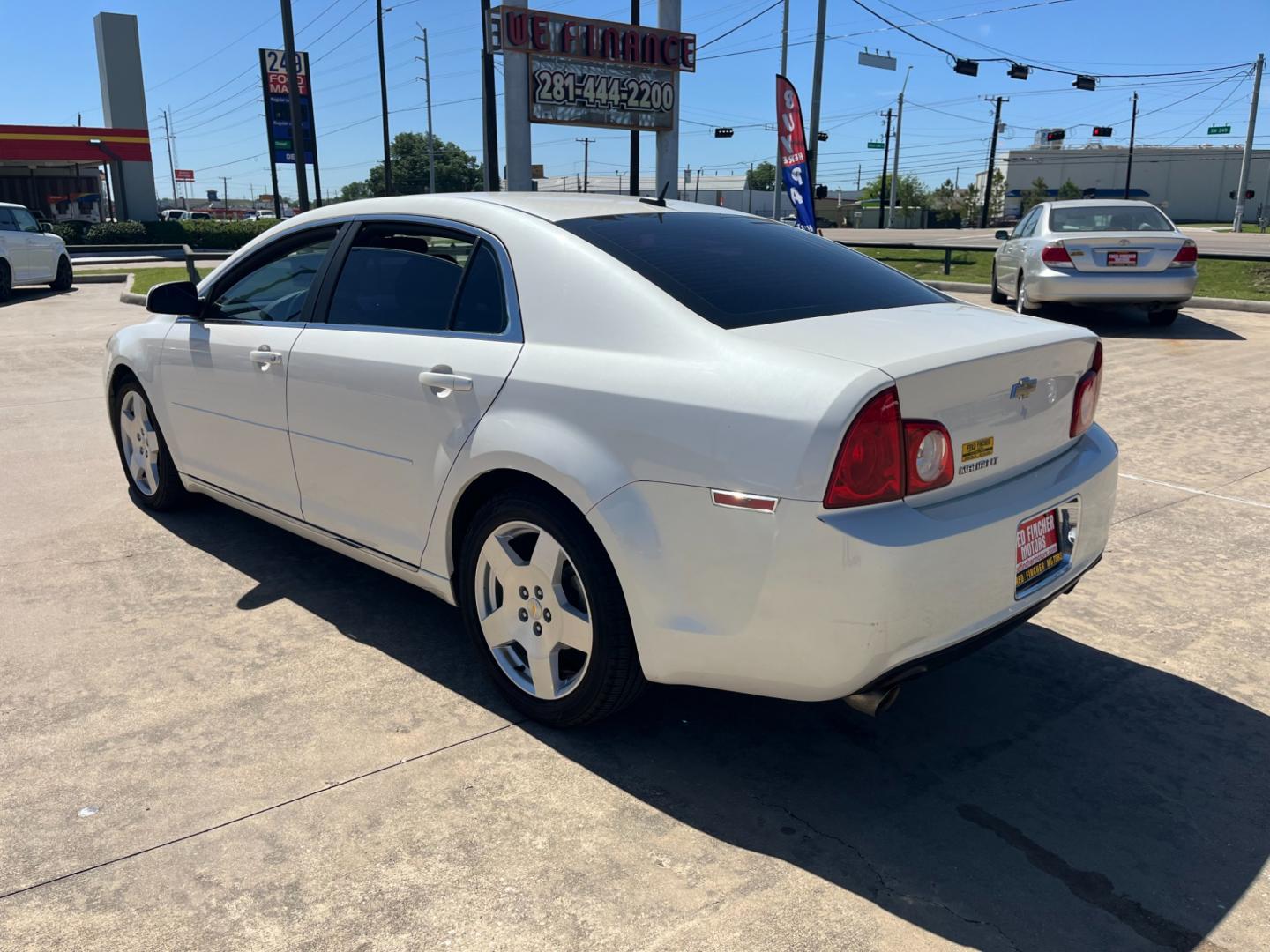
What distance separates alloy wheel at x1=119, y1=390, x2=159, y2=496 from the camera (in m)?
5.12

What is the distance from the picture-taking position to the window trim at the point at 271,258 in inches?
155

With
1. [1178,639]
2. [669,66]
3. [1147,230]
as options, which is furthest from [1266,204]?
[1178,639]

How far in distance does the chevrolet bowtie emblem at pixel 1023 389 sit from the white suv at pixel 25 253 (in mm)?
19312

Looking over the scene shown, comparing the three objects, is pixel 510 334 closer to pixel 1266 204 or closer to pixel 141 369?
pixel 141 369

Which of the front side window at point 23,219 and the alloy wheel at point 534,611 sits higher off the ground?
the front side window at point 23,219

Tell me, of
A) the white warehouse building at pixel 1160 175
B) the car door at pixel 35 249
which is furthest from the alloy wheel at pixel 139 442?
the white warehouse building at pixel 1160 175

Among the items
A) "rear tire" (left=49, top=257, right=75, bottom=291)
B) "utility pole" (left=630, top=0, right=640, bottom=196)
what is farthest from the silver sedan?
"rear tire" (left=49, top=257, right=75, bottom=291)

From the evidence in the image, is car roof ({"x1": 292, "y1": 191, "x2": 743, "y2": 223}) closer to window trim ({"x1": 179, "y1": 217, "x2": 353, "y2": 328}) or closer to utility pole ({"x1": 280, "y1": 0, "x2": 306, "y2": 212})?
window trim ({"x1": 179, "y1": 217, "x2": 353, "y2": 328})

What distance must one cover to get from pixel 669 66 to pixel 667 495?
22.7 meters

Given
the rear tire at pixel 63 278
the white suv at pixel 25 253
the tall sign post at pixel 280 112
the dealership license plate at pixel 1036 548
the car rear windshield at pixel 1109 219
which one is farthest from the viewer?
the tall sign post at pixel 280 112

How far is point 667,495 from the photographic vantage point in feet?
8.59

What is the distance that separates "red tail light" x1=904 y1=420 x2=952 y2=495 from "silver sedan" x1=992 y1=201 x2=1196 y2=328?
9570 millimetres

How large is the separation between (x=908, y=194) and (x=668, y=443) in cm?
10817

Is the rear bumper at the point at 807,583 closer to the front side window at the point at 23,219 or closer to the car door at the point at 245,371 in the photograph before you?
the car door at the point at 245,371
